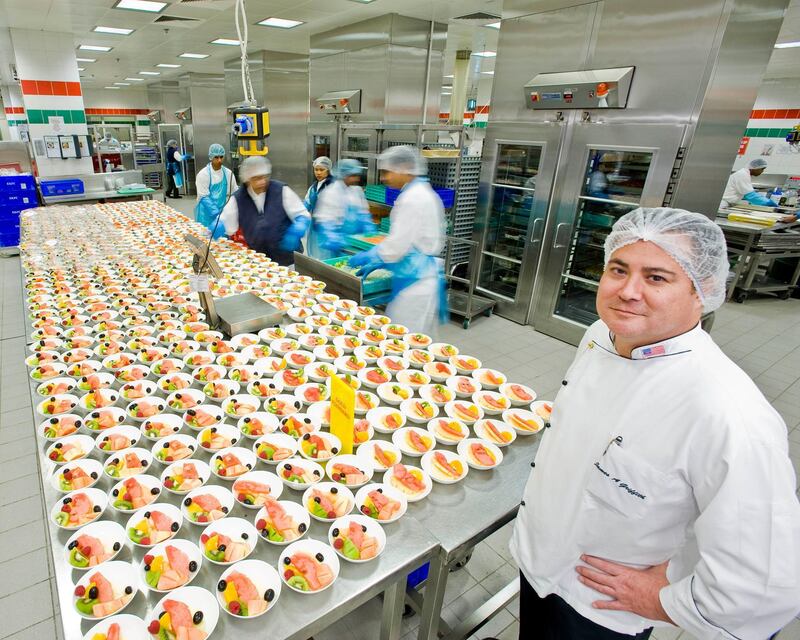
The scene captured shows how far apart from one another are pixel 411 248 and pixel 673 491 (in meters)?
2.45

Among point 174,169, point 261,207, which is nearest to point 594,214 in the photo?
point 261,207

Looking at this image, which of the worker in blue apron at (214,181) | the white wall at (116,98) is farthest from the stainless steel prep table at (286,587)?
the white wall at (116,98)

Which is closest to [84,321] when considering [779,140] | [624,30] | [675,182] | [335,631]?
[335,631]

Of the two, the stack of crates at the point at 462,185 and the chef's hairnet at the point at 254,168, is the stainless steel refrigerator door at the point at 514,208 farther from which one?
the chef's hairnet at the point at 254,168

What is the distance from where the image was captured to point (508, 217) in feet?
16.8

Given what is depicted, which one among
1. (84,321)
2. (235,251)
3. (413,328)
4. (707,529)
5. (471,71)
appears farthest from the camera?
(471,71)

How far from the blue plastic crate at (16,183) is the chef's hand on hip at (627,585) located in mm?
8247

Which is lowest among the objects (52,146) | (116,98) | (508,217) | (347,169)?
(508,217)

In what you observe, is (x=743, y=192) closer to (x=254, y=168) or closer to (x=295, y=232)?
(x=295, y=232)

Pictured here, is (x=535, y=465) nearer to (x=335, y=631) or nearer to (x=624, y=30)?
(x=335, y=631)

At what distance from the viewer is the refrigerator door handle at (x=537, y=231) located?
15.0 feet

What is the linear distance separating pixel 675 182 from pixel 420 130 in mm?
2523

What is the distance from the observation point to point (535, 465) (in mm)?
1273

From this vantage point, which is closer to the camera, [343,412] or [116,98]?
[343,412]
